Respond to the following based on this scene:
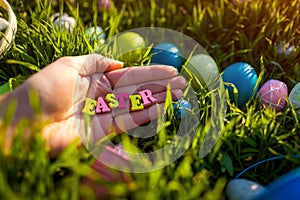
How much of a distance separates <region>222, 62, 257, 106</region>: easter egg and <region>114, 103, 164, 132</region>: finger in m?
0.33

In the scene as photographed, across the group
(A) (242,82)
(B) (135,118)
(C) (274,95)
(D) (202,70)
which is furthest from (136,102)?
(C) (274,95)

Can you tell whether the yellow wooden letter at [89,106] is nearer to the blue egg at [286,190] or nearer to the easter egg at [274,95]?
the easter egg at [274,95]

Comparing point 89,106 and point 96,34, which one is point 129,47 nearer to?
point 96,34

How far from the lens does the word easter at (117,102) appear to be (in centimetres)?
187

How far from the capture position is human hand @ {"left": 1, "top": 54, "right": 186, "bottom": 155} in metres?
1.65

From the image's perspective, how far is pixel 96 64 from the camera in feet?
6.46

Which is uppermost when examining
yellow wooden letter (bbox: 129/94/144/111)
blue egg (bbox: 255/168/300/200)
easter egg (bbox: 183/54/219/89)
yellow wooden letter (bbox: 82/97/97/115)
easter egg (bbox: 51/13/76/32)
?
blue egg (bbox: 255/168/300/200)

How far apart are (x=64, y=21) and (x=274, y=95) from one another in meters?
1.03

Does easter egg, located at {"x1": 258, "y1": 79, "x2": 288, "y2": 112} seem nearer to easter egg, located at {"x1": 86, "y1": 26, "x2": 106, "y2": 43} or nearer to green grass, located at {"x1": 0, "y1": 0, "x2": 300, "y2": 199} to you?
green grass, located at {"x1": 0, "y1": 0, "x2": 300, "y2": 199}

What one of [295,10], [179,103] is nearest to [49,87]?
[179,103]

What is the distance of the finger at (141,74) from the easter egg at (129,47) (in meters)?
0.19

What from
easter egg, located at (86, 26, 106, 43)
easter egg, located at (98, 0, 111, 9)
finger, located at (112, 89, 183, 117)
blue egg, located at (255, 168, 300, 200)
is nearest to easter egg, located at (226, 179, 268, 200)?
blue egg, located at (255, 168, 300, 200)

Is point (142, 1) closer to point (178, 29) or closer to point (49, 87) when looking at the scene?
point (178, 29)

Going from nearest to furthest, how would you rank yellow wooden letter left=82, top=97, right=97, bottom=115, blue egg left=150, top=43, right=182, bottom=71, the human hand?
1. the human hand
2. yellow wooden letter left=82, top=97, right=97, bottom=115
3. blue egg left=150, top=43, right=182, bottom=71
